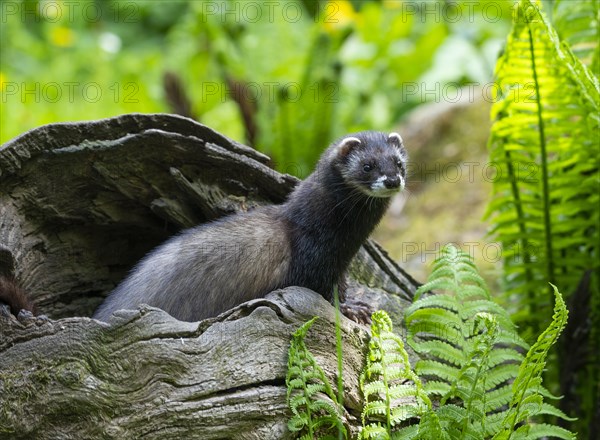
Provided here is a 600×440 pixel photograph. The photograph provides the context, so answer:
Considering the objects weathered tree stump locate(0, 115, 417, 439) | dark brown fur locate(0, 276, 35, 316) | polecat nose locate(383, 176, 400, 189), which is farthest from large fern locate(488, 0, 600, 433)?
dark brown fur locate(0, 276, 35, 316)

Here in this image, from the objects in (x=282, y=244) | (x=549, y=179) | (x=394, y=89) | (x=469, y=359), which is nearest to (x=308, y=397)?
(x=469, y=359)

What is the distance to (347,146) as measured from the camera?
4.81m

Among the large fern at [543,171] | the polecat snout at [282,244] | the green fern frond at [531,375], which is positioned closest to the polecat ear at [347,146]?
the polecat snout at [282,244]

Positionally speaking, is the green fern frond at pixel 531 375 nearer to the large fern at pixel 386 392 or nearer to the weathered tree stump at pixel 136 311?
the large fern at pixel 386 392

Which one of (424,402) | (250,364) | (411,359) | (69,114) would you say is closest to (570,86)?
(411,359)

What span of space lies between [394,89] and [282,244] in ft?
21.1

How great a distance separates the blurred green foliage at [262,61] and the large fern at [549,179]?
3162 millimetres

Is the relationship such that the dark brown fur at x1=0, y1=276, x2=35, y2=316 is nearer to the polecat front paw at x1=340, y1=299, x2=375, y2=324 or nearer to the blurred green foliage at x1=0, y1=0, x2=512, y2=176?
the polecat front paw at x1=340, y1=299, x2=375, y2=324

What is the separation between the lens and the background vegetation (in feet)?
16.3

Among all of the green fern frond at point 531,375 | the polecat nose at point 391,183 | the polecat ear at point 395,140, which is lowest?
the green fern frond at point 531,375

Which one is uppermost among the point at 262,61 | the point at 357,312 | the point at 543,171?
the point at 262,61

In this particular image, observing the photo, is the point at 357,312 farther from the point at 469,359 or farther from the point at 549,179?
the point at 549,179

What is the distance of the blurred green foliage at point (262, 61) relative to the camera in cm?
844

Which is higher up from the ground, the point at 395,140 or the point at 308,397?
the point at 395,140
